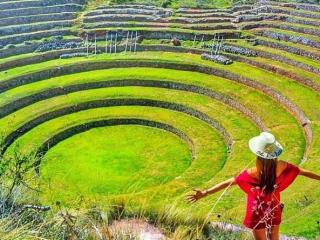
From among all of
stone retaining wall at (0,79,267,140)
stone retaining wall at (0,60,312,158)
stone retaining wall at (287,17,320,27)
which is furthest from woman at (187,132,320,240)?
stone retaining wall at (287,17,320,27)

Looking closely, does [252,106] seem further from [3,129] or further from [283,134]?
[3,129]

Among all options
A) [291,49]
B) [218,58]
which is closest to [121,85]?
[218,58]

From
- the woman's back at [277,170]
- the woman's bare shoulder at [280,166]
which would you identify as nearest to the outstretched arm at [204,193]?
the woman's back at [277,170]

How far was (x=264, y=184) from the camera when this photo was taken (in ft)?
27.2

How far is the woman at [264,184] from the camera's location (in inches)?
324

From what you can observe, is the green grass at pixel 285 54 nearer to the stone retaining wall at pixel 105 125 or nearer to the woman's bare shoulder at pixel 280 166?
the stone retaining wall at pixel 105 125

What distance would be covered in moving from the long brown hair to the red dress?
0.33 ft

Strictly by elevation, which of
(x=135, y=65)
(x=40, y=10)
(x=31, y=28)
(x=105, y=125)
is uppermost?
(x=40, y=10)

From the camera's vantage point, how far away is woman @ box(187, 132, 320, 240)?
8.23 meters

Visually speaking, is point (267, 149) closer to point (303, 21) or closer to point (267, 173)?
point (267, 173)

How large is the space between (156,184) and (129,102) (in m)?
8.31

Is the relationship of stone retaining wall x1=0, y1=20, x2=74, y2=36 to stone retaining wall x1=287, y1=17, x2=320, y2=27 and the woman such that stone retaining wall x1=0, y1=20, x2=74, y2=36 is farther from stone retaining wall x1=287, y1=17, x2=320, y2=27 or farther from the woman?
the woman

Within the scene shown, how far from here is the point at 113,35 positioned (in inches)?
1492

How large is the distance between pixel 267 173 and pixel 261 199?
0.50 meters
